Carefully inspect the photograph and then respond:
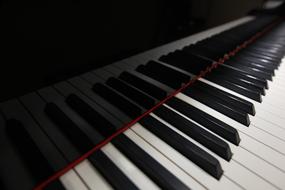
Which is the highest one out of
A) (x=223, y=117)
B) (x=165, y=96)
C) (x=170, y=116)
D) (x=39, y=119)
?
(x=39, y=119)

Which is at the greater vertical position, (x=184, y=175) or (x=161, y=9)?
(x=161, y=9)

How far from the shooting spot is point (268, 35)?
9.25 feet

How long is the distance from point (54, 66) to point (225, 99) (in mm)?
1107

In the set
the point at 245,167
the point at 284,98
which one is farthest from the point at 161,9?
the point at 245,167

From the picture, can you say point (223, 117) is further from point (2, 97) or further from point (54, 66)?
point (2, 97)

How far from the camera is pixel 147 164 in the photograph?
0.83 metres

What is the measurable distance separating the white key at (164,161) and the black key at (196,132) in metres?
0.19

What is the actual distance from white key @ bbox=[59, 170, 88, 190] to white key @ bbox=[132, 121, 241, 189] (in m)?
0.33

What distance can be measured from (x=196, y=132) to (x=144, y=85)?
0.44 metres

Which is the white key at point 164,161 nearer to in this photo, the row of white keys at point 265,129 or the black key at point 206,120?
the black key at point 206,120

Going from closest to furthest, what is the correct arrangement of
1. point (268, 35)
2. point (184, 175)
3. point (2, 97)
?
point (184, 175) → point (2, 97) → point (268, 35)

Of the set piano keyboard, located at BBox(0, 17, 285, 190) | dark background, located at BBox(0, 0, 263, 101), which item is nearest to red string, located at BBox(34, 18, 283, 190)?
piano keyboard, located at BBox(0, 17, 285, 190)

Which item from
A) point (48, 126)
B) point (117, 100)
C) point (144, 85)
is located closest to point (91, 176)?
point (48, 126)

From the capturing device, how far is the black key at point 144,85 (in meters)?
1.24
